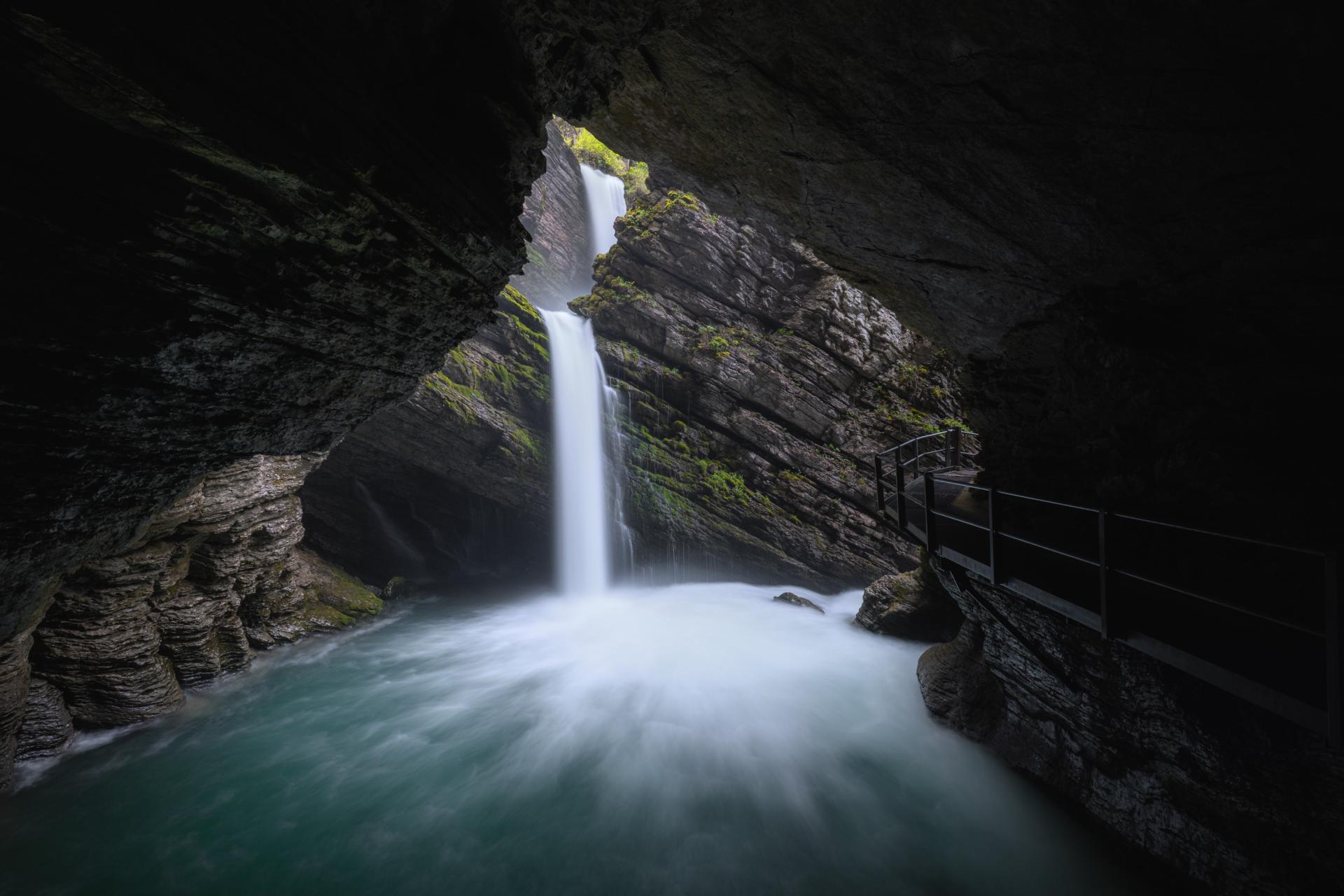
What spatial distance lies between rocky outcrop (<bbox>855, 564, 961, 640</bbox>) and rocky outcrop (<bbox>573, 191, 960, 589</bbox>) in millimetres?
3968

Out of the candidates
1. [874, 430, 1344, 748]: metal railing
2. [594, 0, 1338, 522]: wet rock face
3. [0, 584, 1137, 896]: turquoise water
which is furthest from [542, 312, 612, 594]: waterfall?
[874, 430, 1344, 748]: metal railing

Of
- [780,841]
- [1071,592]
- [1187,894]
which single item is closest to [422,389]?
[780,841]

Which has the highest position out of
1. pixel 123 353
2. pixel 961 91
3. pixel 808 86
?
pixel 808 86

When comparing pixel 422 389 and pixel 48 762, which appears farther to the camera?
pixel 422 389

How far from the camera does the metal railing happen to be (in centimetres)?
286

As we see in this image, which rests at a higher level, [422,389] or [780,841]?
[422,389]

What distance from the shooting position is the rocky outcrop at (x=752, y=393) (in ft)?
59.6

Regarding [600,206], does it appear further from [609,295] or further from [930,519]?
[930,519]

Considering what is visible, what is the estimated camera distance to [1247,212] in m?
4.45

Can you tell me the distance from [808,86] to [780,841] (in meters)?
10.2

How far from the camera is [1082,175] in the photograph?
5082mm

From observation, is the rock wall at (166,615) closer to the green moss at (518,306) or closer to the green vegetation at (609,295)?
the green moss at (518,306)

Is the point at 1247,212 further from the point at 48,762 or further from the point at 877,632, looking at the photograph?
the point at 48,762

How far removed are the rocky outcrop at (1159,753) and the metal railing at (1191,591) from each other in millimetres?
993
